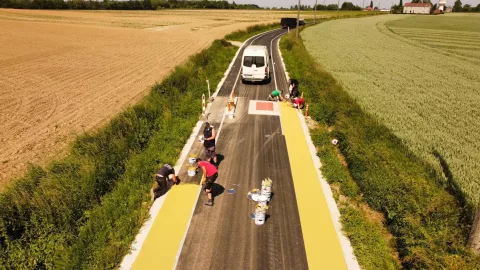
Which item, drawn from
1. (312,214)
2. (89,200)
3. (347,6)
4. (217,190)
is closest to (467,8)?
(347,6)

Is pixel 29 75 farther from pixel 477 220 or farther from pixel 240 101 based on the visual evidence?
pixel 477 220

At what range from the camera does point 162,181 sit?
9.16 m

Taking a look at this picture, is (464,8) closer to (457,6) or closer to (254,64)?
(457,6)

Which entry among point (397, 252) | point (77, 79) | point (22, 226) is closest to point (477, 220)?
point (397, 252)

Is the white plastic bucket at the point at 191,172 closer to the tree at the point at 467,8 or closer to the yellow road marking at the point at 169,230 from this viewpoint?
the yellow road marking at the point at 169,230

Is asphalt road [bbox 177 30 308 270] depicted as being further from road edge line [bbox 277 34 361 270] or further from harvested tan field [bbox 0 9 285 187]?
harvested tan field [bbox 0 9 285 187]

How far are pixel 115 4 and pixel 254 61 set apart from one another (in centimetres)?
13264

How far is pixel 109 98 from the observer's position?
18906 millimetres

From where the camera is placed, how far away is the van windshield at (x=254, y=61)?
65.9ft

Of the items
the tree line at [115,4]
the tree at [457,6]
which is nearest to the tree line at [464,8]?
the tree at [457,6]

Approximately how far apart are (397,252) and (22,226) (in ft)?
30.9

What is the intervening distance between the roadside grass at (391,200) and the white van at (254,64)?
867cm

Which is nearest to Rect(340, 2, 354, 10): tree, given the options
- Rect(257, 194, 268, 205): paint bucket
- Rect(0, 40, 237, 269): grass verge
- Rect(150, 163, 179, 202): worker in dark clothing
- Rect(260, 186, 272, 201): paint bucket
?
Rect(0, 40, 237, 269): grass verge

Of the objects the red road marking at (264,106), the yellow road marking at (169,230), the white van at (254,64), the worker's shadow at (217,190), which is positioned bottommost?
the yellow road marking at (169,230)
